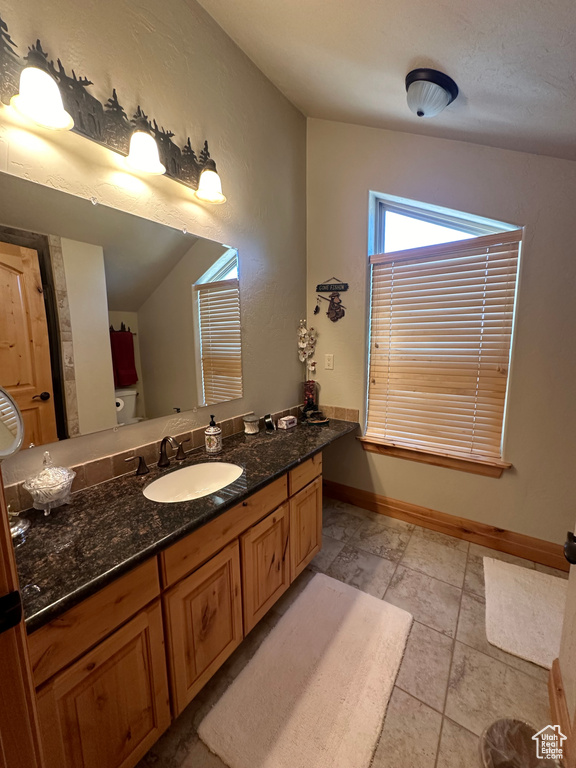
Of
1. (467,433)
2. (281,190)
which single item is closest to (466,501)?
(467,433)

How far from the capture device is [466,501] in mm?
2209

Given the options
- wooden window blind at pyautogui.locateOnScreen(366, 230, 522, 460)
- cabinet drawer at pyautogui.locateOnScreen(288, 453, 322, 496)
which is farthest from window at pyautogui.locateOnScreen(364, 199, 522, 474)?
cabinet drawer at pyautogui.locateOnScreen(288, 453, 322, 496)

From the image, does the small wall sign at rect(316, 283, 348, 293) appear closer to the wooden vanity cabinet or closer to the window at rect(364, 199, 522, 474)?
the window at rect(364, 199, 522, 474)

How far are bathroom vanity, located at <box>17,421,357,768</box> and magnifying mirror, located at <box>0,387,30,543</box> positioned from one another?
0.18ft

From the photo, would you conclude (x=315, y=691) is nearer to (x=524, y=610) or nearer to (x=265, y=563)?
(x=265, y=563)

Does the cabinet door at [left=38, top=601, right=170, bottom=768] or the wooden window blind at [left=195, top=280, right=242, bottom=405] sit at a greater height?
the wooden window blind at [left=195, top=280, right=242, bottom=405]

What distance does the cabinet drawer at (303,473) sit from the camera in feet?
5.30

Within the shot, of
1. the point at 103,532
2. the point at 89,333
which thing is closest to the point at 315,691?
the point at 103,532

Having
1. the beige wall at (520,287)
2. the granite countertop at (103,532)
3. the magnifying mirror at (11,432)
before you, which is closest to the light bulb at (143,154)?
the magnifying mirror at (11,432)

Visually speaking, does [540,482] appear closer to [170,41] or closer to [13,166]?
[13,166]

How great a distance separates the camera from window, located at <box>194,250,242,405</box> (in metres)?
1.76

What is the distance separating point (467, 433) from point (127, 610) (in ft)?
7.06

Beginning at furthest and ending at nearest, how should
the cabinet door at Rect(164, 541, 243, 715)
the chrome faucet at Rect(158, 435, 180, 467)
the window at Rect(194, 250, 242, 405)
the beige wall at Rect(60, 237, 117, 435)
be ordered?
1. the window at Rect(194, 250, 242, 405)
2. the chrome faucet at Rect(158, 435, 180, 467)
3. the beige wall at Rect(60, 237, 117, 435)
4. the cabinet door at Rect(164, 541, 243, 715)

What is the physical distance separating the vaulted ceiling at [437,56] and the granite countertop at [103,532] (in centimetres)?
188
